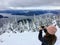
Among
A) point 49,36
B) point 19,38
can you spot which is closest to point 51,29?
point 49,36

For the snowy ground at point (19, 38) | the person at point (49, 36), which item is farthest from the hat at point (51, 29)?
the snowy ground at point (19, 38)

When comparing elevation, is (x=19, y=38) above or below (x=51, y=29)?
below

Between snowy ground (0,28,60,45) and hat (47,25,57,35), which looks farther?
snowy ground (0,28,60,45)

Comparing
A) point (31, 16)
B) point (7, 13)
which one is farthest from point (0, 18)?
point (31, 16)

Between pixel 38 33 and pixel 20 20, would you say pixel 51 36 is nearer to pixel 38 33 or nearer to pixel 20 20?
pixel 38 33

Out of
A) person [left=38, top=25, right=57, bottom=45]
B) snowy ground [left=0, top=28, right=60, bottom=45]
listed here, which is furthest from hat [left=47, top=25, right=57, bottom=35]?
snowy ground [left=0, top=28, right=60, bottom=45]

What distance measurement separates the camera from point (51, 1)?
63.3 inches

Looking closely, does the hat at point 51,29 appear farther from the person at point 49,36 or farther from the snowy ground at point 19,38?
the snowy ground at point 19,38

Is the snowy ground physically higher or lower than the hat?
lower

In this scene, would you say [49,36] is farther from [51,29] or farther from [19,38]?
[19,38]

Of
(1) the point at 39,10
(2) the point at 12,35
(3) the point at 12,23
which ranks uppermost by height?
(1) the point at 39,10

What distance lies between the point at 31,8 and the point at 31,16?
0.25 ft

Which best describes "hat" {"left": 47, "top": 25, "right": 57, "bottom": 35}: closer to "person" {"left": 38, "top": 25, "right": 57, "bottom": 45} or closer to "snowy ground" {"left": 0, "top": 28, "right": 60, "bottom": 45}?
"person" {"left": 38, "top": 25, "right": 57, "bottom": 45}

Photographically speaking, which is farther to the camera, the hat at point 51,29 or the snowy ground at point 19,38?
the snowy ground at point 19,38
